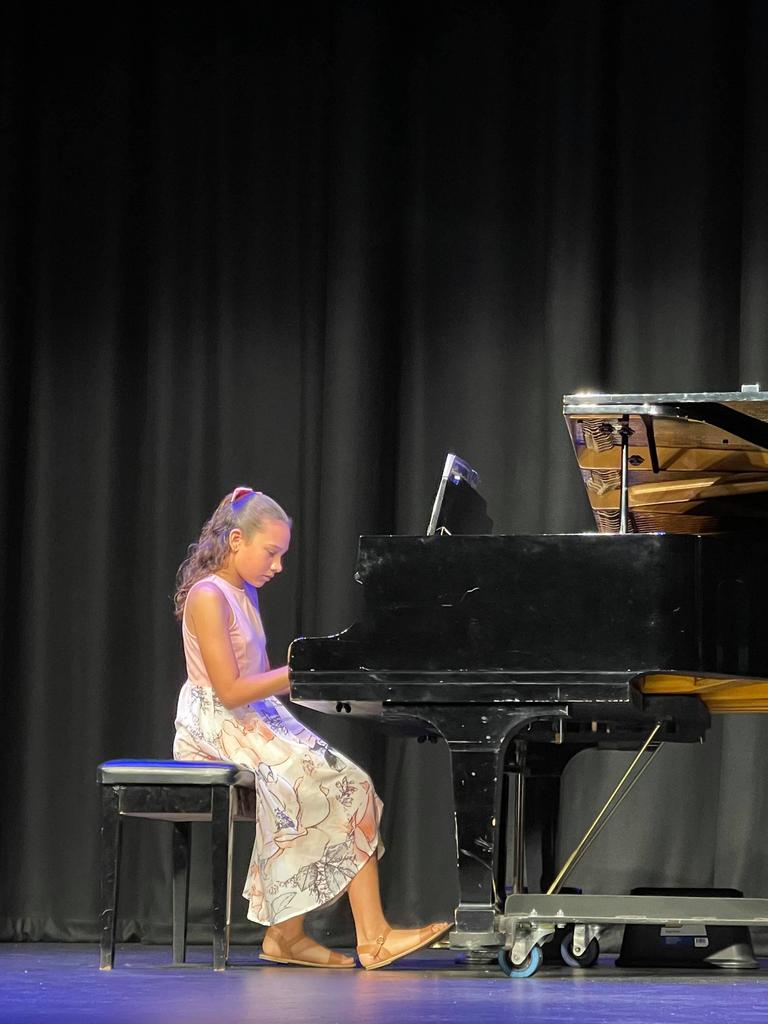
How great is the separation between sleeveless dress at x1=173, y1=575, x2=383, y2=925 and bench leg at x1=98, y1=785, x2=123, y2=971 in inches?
12.6

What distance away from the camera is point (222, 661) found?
4.03 m

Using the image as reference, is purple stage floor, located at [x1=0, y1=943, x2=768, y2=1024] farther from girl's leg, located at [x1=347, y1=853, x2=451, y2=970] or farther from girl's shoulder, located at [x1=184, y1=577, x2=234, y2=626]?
girl's shoulder, located at [x1=184, y1=577, x2=234, y2=626]

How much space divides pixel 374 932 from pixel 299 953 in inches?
11.9

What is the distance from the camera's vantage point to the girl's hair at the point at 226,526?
4223 mm

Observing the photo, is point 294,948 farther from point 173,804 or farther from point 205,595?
point 205,595

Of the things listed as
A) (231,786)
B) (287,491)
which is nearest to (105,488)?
(287,491)

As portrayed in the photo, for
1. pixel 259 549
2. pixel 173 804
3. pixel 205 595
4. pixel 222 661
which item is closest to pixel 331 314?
pixel 259 549

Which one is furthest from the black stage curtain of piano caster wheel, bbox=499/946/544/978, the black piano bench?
piano caster wheel, bbox=499/946/544/978

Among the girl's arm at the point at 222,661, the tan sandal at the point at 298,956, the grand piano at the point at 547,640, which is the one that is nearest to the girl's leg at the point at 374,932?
the tan sandal at the point at 298,956

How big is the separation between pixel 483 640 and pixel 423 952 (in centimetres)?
148

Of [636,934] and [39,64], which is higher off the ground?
[39,64]

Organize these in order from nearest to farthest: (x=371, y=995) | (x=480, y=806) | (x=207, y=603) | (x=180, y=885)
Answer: (x=371, y=995) < (x=480, y=806) < (x=207, y=603) < (x=180, y=885)

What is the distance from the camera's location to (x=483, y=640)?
3.39 meters

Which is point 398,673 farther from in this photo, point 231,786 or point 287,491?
point 287,491
